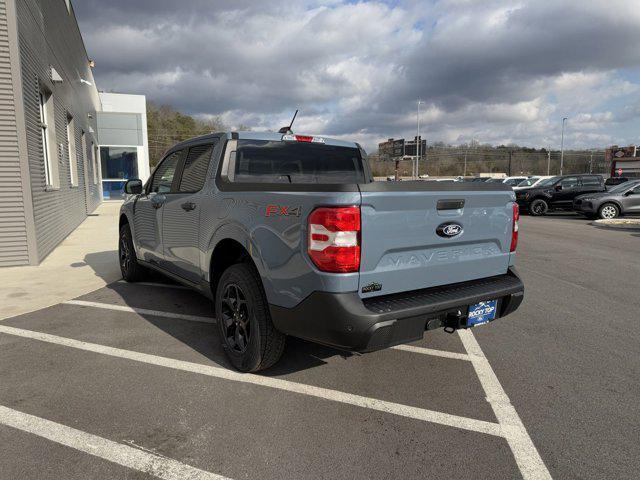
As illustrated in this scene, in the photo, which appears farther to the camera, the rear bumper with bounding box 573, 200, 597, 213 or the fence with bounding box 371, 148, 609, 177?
the fence with bounding box 371, 148, 609, 177

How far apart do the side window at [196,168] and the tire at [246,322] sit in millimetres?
1083

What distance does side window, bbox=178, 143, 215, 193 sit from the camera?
4094 millimetres

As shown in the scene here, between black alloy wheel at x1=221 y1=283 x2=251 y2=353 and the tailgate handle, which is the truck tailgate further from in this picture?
black alloy wheel at x1=221 y1=283 x2=251 y2=353

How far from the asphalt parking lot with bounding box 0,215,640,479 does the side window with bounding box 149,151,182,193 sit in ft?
4.83

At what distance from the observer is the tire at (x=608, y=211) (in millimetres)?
16531

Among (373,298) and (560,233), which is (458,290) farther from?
(560,233)

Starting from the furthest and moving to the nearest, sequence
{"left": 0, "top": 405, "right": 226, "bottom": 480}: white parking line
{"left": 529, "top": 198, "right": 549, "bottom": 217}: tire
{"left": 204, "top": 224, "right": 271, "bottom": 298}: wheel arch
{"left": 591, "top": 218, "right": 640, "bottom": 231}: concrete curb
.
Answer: {"left": 529, "top": 198, "right": 549, "bottom": 217}: tire < {"left": 591, "top": 218, "right": 640, "bottom": 231}: concrete curb < {"left": 204, "top": 224, "right": 271, "bottom": 298}: wheel arch < {"left": 0, "top": 405, "right": 226, "bottom": 480}: white parking line

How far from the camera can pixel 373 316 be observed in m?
2.59

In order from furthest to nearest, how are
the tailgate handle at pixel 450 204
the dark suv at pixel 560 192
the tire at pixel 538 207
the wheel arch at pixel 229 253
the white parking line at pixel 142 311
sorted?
the tire at pixel 538 207 → the dark suv at pixel 560 192 → the white parking line at pixel 142 311 → the wheel arch at pixel 229 253 → the tailgate handle at pixel 450 204

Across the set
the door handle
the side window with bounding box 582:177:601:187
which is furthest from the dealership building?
the side window with bounding box 582:177:601:187

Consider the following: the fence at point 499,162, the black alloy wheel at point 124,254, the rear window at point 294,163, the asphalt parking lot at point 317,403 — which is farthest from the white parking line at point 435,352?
the fence at point 499,162

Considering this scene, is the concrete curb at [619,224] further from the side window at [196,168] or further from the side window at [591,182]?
the side window at [196,168]

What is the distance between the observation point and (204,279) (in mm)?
3951

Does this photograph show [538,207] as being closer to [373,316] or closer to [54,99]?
[54,99]
